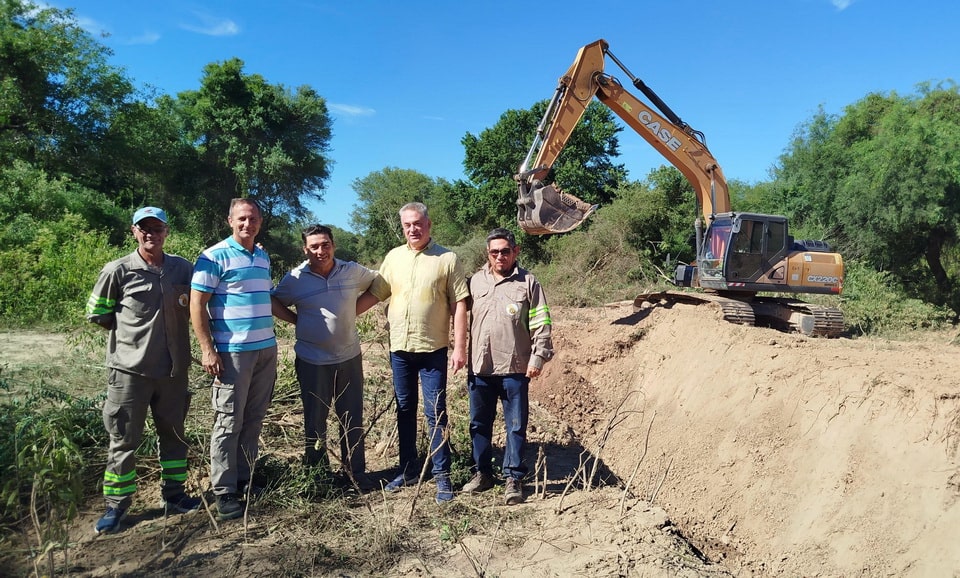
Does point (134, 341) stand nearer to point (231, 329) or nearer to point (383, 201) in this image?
point (231, 329)

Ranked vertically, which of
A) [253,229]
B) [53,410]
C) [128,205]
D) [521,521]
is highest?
[128,205]

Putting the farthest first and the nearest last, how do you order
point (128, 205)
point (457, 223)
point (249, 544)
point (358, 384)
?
point (457, 223) → point (128, 205) → point (358, 384) → point (249, 544)

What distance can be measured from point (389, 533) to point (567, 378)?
14.3 feet

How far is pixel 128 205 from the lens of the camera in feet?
59.1

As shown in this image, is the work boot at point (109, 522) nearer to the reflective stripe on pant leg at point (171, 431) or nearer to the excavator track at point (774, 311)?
the reflective stripe on pant leg at point (171, 431)

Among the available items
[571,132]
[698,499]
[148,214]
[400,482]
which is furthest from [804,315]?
[148,214]

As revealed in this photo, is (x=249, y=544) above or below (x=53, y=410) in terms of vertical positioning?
below

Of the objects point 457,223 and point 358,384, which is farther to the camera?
point 457,223

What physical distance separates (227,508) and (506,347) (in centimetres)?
187

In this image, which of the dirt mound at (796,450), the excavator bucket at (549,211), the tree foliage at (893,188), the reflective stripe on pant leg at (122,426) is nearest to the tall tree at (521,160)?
the tree foliage at (893,188)

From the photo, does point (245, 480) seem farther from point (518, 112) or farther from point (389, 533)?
point (518, 112)

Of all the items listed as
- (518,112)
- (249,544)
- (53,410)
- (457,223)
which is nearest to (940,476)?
(249,544)

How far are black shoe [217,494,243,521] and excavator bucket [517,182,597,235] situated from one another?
18.8 ft

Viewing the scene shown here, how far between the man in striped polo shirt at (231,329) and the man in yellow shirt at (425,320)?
80cm
